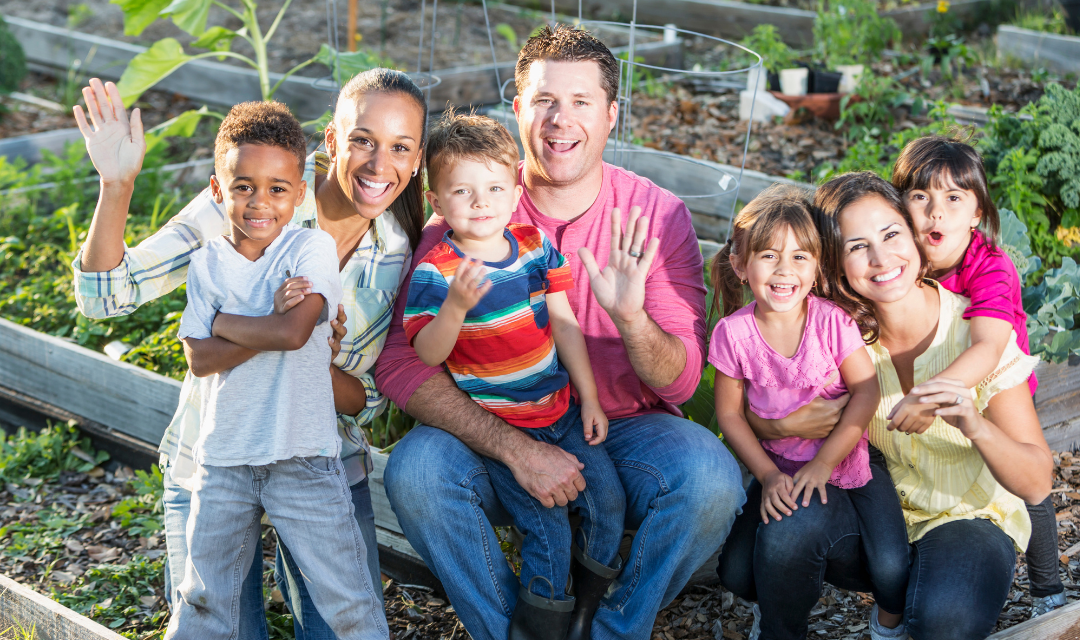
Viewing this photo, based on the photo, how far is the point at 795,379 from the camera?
2.08 metres

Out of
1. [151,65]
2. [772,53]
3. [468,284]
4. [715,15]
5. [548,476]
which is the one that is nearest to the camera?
[468,284]

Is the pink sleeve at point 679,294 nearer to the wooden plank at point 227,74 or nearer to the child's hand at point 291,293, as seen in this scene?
the child's hand at point 291,293

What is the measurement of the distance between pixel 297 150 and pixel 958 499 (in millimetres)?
1728

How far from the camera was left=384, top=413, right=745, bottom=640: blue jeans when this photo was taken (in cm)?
206

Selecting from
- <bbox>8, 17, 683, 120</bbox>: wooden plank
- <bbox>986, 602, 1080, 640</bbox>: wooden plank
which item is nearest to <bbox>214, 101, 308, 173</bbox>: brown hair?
<bbox>986, 602, 1080, 640</bbox>: wooden plank

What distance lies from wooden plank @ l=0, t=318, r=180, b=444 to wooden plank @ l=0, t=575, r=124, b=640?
95 cm

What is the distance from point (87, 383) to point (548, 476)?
202 cm

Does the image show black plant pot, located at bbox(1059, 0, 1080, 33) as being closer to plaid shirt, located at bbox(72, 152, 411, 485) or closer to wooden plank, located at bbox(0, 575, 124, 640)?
plaid shirt, located at bbox(72, 152, 411, 485)

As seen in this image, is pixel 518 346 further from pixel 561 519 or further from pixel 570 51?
pixel 570 51

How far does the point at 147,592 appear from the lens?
257 cm

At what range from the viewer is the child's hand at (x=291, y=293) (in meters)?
1.87

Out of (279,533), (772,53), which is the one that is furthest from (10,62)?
(279,533)

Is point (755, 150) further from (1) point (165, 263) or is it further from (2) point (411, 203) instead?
(1) point (165, 263)

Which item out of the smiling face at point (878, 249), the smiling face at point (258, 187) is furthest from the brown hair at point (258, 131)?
the smiling face at point (878, 249)
